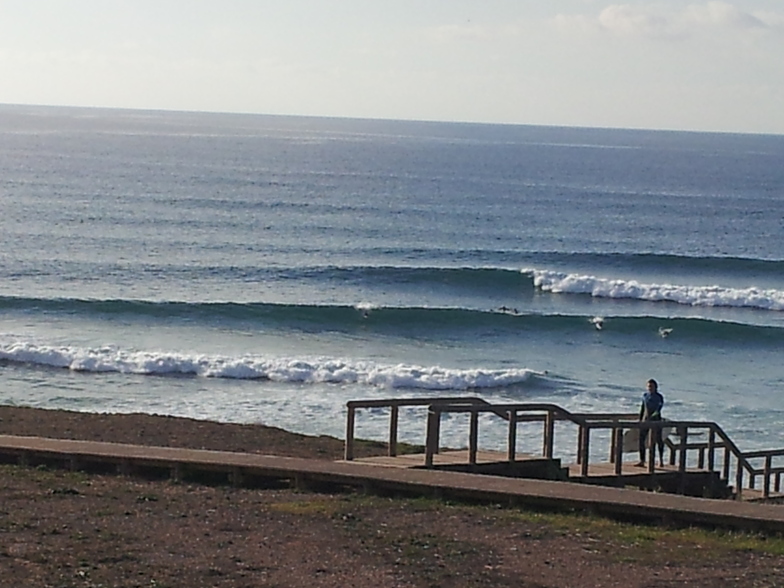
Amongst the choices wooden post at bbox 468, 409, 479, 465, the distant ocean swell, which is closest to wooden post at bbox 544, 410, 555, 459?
wooden post at bbox 468, 409, 479, 465

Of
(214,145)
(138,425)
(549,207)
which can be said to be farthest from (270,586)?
(214,145)

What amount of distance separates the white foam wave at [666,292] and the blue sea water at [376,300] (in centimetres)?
12

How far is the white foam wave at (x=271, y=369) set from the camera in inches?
1141

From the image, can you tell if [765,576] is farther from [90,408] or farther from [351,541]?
[90,408]

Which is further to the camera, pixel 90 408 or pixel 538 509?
pixel 90 408

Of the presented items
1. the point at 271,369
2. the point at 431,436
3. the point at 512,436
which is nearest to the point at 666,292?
the point at 271,369

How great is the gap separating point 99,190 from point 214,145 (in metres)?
99.7

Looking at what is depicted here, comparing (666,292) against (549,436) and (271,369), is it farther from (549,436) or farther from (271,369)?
(549,436)

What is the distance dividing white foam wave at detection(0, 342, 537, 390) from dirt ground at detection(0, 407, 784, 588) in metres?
16.3

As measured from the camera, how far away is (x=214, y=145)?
188250mm

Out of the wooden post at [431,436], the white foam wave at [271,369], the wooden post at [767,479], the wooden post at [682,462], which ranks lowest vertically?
the white foam wave at [271,369]

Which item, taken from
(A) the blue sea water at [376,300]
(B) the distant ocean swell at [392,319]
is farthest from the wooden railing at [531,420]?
(B) the distant ocean swell at [392,319]

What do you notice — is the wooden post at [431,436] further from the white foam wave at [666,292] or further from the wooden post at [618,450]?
the white foam wave at [666,292]

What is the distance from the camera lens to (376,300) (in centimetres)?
4425
